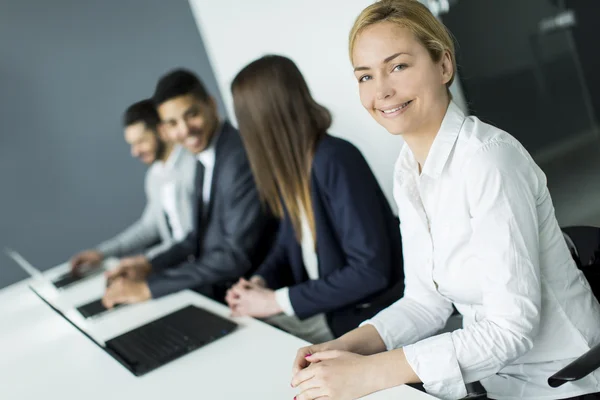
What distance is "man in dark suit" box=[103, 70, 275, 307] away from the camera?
87.9 inches

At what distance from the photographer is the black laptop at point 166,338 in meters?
1.50

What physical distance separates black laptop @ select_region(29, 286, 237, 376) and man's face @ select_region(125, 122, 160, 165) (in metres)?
1.63

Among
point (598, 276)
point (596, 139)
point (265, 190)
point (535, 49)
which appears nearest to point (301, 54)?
point (265, 190)

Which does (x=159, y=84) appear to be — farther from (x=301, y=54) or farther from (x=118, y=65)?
(x=301, y=54)

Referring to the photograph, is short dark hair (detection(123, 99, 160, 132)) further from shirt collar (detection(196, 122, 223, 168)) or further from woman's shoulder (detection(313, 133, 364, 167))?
woman's shoulder (detection(313, 133, 364, 167))

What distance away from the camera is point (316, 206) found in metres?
1.79

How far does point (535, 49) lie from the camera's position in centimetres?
152

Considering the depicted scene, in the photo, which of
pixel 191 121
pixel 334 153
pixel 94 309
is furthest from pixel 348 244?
pixel 191 121

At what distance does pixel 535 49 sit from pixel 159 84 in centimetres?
220

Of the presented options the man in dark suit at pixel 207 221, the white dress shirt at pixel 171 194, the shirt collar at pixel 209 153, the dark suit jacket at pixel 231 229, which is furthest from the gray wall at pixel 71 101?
the dark suit jacket at pixel 231 229

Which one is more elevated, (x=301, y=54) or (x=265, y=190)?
(x=301, y=54)

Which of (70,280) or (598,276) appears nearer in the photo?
(598,276)

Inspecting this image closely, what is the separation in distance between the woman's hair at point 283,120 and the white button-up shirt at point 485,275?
1.72ft

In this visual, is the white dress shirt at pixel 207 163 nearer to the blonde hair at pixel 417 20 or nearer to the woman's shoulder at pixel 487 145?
the blonde hair at pixel 417 20
